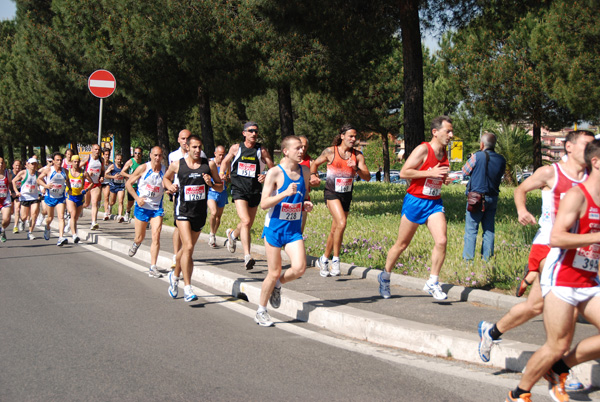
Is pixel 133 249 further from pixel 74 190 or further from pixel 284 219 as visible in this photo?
pixel 284 219

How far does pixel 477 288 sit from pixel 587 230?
3860 mm

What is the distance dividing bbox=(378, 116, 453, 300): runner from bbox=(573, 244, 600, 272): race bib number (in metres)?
3.02

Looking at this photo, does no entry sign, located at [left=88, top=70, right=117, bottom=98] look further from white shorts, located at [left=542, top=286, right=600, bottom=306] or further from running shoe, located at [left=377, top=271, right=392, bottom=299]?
white shorts, located at [left=542, top=286, right=600, bottom=306]

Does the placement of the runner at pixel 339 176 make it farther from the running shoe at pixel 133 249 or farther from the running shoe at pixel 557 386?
the running shoe at pixel 557 386

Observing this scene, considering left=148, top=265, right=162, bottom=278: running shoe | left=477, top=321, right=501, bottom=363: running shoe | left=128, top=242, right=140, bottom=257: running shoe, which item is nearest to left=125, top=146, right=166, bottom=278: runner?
left=148, top=265, right=162, bottom=278: running shoe

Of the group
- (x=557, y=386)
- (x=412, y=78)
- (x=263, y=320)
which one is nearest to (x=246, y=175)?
(x=263, y=320)

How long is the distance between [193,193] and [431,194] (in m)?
2.88

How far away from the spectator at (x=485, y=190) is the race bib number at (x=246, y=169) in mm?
3084

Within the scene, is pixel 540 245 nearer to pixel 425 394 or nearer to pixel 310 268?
pixel 425 394

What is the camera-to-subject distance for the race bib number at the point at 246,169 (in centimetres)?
991

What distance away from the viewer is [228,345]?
5.87 metres

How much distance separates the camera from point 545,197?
5.11 m

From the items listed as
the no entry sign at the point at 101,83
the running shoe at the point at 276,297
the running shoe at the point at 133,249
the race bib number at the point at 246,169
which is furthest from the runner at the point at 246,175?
the no entry sign at the point at 101,83

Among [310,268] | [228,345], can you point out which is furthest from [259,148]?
[228,345]
